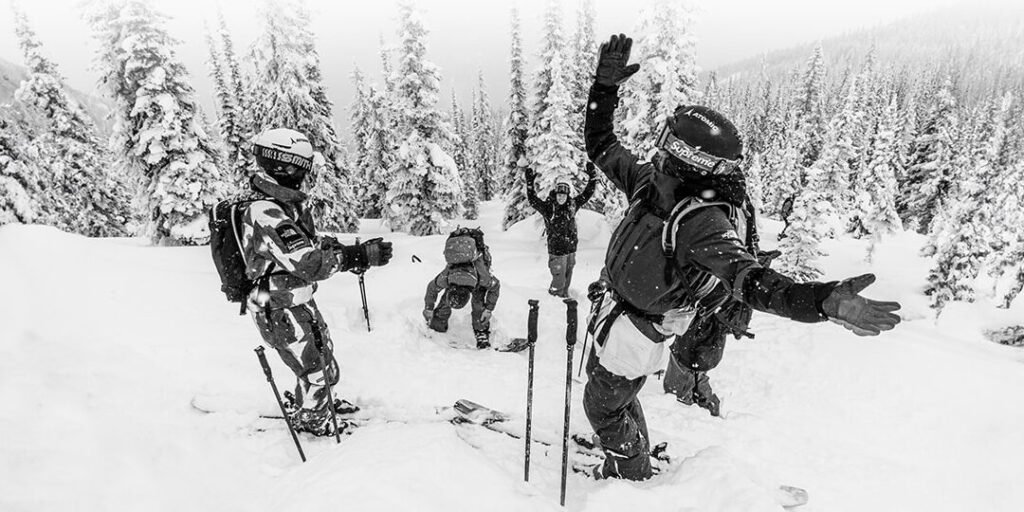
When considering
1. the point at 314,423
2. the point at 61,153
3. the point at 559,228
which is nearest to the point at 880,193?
the point at 559,228

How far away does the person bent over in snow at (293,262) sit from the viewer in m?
4.18

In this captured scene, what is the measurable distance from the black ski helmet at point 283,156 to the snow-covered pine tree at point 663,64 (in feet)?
52.9

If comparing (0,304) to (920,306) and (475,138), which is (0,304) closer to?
(920,306)

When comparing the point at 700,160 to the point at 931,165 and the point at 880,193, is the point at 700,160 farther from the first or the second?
the point at 931,165

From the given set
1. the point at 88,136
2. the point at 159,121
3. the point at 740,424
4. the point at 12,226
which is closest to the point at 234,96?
the point at 88,136

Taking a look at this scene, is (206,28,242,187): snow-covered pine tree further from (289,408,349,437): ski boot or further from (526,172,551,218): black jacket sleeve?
(289,408,349,437): ski boot

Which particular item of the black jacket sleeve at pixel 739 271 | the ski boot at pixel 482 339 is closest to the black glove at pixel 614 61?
the black jacket sleeve at pixel 739 271

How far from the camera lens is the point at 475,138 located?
63062mm

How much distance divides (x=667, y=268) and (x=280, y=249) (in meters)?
3.19

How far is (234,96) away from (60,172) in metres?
10.8

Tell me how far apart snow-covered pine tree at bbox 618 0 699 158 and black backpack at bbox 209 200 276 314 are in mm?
16535

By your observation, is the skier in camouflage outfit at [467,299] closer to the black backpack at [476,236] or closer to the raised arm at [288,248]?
the black backpack at [476,236]

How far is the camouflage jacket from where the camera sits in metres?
4.15

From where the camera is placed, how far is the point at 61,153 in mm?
27766
